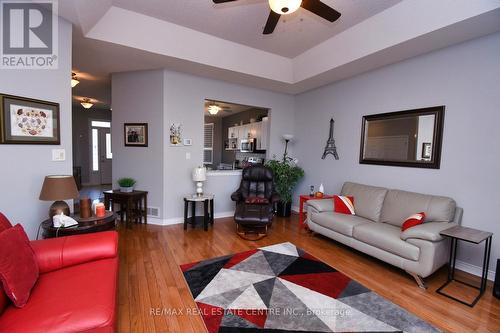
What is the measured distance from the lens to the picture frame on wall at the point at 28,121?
2020 mm

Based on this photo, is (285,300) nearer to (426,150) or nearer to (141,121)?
(426,150)

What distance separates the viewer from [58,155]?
7.86ft

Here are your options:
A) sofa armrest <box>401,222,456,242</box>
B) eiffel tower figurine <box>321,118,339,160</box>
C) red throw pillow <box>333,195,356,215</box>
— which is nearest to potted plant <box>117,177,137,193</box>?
red throw pillow <box>333,195,356,215</box>

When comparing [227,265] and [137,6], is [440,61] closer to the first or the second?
[227,265]

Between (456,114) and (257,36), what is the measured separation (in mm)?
2803

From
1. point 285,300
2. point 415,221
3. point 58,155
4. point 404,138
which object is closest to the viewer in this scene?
point 285,300

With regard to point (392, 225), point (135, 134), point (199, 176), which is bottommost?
point (392, 225)

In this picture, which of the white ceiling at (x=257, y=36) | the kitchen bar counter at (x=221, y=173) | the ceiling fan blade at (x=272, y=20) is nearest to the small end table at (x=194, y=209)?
the kitchen bar counter at (x=221, y=173)

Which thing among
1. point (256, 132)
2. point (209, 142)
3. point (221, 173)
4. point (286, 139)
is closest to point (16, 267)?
point (221, 173)

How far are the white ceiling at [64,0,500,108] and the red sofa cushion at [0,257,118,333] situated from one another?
2.35m

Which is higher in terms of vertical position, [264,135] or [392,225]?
[264,135]

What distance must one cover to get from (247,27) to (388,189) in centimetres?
306

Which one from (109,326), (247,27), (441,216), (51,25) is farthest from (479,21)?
(51,25)

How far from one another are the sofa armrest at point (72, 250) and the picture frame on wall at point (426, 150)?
12.0ft
